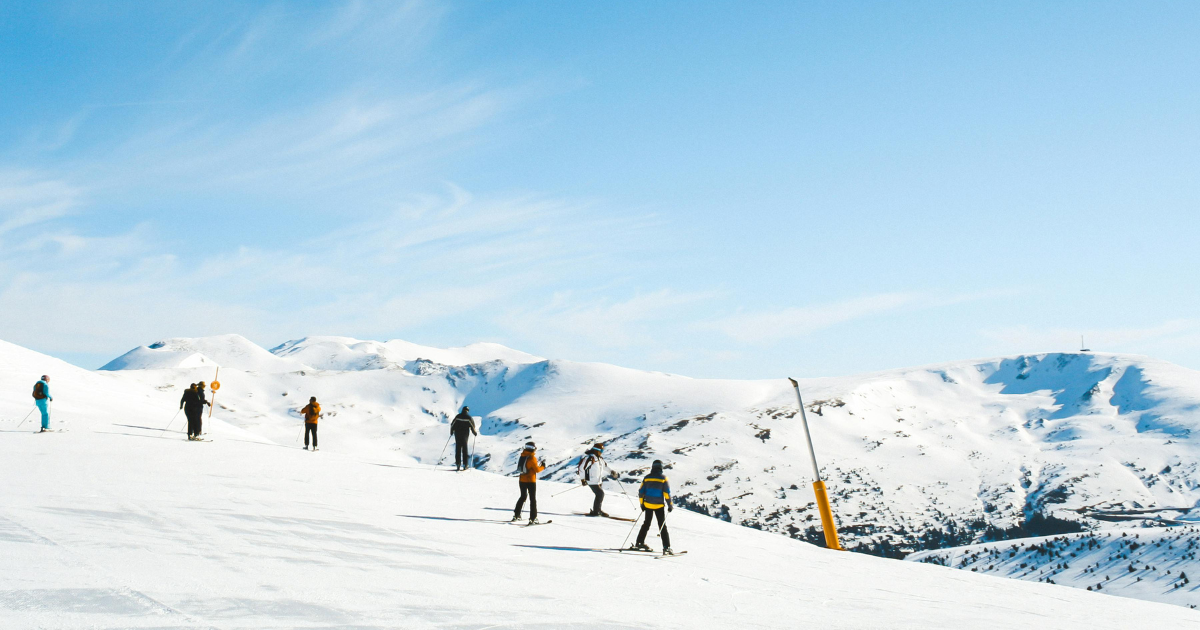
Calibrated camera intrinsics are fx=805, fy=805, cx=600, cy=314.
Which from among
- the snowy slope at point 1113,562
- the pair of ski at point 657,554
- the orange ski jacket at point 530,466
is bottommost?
the snowy slope at point 1113,562

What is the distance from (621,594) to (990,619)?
6.72 meters

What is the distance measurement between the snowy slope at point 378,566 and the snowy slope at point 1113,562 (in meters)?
→ 57.2

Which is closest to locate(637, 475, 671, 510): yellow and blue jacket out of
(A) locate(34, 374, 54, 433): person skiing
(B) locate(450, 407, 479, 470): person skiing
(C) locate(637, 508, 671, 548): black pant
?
(C) locate(637, 508, 671, 548): black pant

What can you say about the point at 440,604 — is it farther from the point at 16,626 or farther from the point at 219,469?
the point at 219,469

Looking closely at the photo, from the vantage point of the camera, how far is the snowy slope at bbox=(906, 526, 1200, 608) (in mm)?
67062

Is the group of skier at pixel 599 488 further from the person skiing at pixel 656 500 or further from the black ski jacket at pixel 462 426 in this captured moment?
the black ski jacket at pixel 462 426

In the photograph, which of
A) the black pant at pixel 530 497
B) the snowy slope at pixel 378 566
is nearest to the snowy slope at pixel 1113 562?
the snowy slope at pixel 378 566

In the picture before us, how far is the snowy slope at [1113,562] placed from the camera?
6706 centimetres

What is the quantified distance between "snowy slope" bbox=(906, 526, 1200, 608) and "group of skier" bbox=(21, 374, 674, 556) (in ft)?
193

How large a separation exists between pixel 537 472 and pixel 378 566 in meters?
7.87

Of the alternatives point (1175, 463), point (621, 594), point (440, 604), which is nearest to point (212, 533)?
point (440, 604)

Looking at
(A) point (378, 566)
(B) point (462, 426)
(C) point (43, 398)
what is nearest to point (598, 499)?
(B) point (462, 426)

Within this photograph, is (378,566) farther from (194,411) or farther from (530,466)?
(194,411)

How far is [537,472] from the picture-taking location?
70.2 feet
